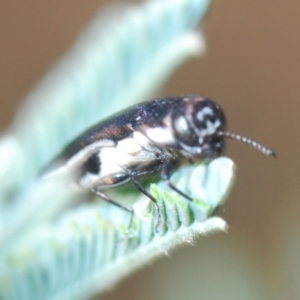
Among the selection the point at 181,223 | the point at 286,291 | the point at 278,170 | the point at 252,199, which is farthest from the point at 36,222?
the point at 278,170

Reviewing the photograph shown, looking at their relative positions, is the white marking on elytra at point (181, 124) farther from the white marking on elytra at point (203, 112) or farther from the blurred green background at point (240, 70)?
the blurred green background at point (240, 70)

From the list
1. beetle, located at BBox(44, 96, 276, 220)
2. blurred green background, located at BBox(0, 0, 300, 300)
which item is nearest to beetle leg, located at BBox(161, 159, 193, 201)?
beetle, located at BBox(44, 96, 276, 220)

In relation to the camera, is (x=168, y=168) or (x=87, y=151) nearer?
(x=168, y=168)

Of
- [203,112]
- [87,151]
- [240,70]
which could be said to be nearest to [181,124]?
[203,112]

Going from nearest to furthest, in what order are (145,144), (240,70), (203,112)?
(203,112)
(145,144)
(240,70)

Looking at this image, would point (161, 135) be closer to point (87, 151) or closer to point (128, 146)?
point (128, 146)

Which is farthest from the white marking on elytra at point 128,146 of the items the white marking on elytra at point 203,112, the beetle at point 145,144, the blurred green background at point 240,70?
the blurred green background at point 240,70

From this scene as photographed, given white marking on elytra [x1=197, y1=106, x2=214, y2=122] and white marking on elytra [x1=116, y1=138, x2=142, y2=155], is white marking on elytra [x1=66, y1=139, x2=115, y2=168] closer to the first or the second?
white marking on elytra [x1=116, y1=138, x2=142, y2=155]

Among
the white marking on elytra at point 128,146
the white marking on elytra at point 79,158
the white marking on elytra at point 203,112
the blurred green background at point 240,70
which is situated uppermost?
the blurred green background at point 240,70
